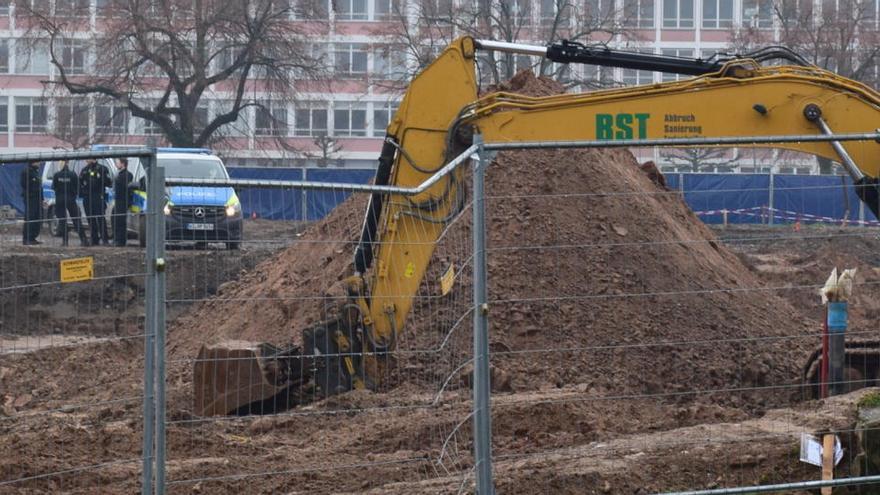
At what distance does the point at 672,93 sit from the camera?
1088cm

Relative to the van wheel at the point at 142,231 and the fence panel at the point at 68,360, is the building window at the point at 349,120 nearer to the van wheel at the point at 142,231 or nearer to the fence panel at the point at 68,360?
the fence panel at the point at 68,360

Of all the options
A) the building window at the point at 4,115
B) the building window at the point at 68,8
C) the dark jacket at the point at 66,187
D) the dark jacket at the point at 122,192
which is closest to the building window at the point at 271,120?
the building window at the point at 68,8

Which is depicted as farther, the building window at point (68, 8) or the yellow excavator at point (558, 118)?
the building window at point (68, 8)

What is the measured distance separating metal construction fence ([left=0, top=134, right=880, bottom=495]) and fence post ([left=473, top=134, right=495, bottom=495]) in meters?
0.01

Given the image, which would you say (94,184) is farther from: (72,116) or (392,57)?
(392,57)

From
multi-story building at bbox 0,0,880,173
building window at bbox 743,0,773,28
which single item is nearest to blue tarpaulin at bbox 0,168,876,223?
multi-story building at bbox 0,0,880,173

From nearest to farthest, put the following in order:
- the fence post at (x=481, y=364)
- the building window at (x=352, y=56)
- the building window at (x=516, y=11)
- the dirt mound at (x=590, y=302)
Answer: the fence post at (x=481, y=364)
the dirt mound at (x=590, y=302)
the building window at (x=516, y=11)
the building window at (x=352, y=56)

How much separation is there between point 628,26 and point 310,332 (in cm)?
4342

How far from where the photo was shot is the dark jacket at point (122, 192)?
22.5ft

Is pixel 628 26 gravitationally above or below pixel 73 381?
above

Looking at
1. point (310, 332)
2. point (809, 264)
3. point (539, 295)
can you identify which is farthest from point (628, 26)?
point (310, 332)

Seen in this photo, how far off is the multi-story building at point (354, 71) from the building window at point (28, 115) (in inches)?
1.9

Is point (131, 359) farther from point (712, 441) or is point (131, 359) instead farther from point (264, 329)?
point (712, 441)

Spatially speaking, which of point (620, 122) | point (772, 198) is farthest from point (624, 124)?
point (772, 198)
